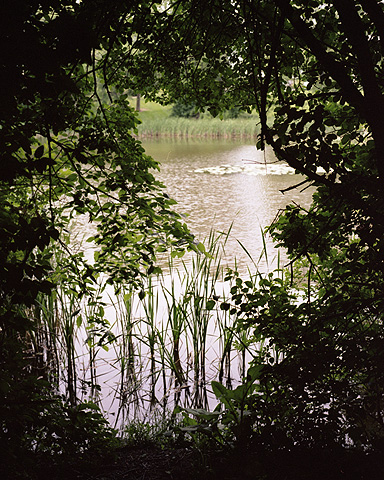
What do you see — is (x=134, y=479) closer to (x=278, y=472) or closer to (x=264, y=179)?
(x=278, y=472)

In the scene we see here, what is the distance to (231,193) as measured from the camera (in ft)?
35.9

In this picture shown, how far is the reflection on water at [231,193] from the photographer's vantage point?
7.82 m

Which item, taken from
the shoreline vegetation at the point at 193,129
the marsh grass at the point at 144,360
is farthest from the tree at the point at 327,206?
the shoreline vegetation at the point at 193,129

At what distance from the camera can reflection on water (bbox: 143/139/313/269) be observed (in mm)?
7824

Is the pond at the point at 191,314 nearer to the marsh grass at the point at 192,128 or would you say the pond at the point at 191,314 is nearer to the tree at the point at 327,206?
the tree at the point at 327,206

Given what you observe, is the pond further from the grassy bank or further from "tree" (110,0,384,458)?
the grassy bank

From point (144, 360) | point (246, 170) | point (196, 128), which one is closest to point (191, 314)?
point (144, 360)

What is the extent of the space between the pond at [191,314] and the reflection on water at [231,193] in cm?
2

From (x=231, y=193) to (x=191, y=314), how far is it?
266 inches

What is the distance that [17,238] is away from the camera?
1446mm

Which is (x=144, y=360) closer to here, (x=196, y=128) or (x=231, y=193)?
(x=231, y=193)

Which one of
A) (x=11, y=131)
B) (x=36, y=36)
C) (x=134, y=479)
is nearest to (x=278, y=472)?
(x=134, y=479)

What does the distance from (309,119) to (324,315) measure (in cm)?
75

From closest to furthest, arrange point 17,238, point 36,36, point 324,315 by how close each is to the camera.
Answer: point 36,36, point 17,238, point 324,315
